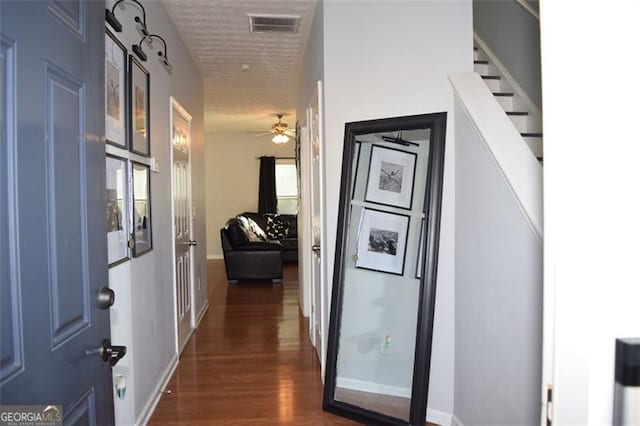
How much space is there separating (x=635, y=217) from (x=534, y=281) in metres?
0.93

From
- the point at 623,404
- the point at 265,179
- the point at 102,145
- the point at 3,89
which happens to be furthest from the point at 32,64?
the point at 265,179

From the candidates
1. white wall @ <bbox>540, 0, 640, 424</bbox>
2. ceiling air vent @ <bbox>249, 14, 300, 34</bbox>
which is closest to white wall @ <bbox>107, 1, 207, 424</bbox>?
ceiling air vent @ <bbox>249, 14, 300, 34</bbox>

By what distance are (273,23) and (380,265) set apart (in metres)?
2.14

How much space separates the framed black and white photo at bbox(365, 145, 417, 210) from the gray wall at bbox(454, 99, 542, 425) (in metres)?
0.28

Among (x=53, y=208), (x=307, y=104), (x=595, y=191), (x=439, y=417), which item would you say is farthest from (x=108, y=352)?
(x=307, y=104)

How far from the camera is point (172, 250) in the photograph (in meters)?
3.22

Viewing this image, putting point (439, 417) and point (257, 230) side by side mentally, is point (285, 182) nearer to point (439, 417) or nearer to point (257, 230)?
point (257, 230)

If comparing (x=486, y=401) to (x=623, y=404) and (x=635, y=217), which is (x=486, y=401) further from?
(x=635, y=217)

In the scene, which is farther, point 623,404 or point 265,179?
point 265,179

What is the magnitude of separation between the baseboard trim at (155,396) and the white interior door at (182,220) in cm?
30

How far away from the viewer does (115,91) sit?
6.59ft

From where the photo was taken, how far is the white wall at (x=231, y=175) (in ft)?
29.9

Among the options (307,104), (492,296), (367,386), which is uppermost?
(307,104)

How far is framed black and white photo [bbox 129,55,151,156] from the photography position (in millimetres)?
2246
